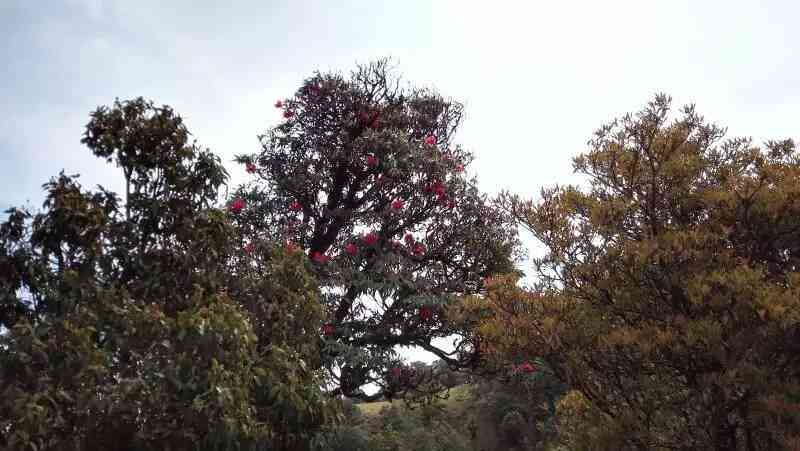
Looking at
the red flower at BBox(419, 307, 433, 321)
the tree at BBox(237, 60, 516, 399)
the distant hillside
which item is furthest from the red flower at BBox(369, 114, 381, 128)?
the distant hillside

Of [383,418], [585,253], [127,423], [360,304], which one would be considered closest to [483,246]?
[360,304]

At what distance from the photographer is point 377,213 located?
13.6 m

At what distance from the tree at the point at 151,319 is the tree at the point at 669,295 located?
3.06m

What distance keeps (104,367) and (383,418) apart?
1795 cm

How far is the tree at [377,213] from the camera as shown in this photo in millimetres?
12703

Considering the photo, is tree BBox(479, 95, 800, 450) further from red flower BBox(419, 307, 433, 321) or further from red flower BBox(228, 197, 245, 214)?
red flower BBox(228, 197, 245, 214)

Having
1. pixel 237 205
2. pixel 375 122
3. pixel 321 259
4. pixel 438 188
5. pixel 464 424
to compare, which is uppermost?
pixel 375 122

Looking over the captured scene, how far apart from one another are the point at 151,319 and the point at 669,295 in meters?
6.44

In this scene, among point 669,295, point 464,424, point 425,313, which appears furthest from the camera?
point 464,424

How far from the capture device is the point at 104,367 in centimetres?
673

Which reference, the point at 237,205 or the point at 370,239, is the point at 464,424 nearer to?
the point at 370,239

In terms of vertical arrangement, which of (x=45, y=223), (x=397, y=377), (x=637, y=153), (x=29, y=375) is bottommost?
(x=29, y=375)

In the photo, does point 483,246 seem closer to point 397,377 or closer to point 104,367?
point 397,377

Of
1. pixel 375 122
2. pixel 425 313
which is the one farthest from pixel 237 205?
pixel 425 313
